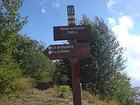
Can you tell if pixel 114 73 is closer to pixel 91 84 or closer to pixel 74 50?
pixel 91 84

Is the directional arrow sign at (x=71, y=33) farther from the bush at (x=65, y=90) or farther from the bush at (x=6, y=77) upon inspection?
the bush at (x=65, y=90)

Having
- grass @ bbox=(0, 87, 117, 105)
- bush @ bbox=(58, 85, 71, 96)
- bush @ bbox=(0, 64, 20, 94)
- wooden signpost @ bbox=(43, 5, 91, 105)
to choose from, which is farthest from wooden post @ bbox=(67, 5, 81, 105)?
bush @ bbox=(58, 85, 71, 96)

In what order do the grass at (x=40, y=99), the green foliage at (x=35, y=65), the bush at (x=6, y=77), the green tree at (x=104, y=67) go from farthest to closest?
1. the green foliage at (x=35, y=65)
2. the green tree at (x=104, y=67)
3. the grass at (x=40, y=99)
4. the bush at (x=6, y=77)

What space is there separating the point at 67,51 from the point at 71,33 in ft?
2.46

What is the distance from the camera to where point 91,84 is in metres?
38.0

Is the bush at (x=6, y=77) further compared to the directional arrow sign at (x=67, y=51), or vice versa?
the bush at (x=6, y=77)

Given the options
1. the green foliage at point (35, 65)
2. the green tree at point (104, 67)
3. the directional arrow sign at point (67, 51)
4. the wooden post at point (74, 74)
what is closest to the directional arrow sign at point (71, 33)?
the wooden post at point (74, 74)

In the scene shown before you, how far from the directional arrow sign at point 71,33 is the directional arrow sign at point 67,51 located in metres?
0.32

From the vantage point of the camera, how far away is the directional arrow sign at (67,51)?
608 inches

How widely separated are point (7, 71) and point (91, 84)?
17.7 metres

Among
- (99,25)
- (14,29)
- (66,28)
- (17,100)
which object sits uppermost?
(99,25)

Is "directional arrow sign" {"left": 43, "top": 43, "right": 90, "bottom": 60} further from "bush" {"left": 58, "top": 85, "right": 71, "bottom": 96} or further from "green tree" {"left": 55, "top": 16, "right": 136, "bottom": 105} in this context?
"green tree" {"left": 55, "top": 16, "right": 136, "bottom": 105}

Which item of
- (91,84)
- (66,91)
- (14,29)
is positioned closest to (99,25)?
(91,84)

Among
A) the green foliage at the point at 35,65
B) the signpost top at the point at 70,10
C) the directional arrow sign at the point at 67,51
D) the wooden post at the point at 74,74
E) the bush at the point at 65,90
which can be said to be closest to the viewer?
the directional arrow sign at the point at 67,51
